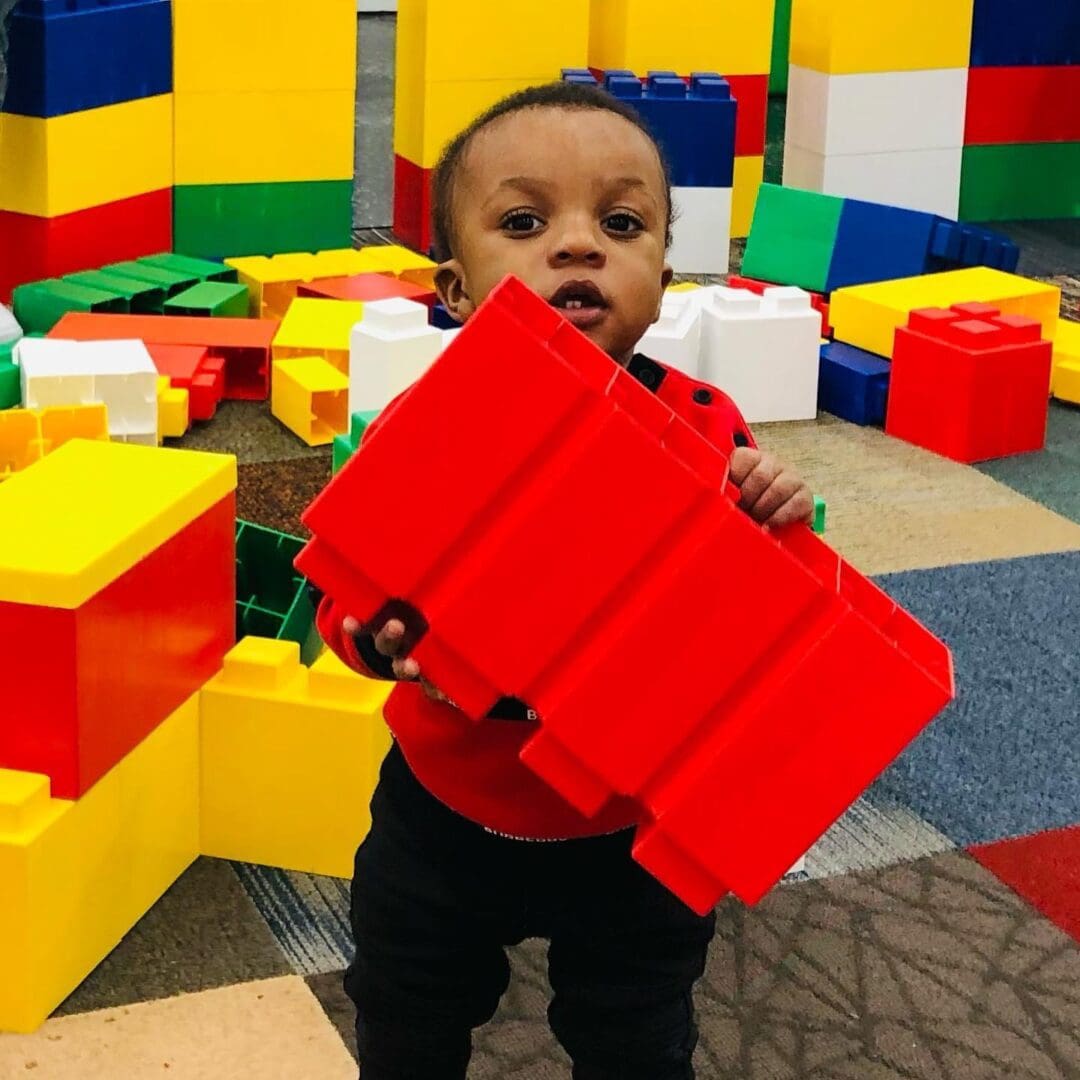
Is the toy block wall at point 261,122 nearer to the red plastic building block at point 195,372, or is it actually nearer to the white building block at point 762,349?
the red plastic building block at point 195,372

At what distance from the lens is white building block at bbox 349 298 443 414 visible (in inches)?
100.0

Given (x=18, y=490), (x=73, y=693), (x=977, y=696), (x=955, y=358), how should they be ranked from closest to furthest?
1. (x=73, y=693)
2. (x=18, y=490)
3. (x=977, y=696)
4. (x=955, y=358)

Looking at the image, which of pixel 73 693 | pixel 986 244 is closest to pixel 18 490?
pixel 73 693

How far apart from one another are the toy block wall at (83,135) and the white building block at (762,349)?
43.7 inches

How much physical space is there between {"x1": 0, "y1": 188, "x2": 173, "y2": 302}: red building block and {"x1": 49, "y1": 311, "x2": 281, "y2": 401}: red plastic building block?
0.24 m

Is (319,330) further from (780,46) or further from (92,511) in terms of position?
(780,46)

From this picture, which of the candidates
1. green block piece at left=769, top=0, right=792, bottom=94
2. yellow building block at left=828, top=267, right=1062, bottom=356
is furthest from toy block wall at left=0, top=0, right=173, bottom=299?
green block piece at left=769, top=0, right=792, bottom=94

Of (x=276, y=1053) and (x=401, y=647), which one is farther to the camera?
(x=276, y=1053)

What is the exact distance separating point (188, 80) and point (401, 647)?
2642 millimetres

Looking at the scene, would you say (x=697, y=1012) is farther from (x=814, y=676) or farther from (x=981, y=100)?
(x=981, y=100)

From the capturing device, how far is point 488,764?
1064 millimetres

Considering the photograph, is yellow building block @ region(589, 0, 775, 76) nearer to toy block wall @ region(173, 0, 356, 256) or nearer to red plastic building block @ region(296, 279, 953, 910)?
toy block wall @ region(173, 0, 356, 256)

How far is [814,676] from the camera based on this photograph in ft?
2.99

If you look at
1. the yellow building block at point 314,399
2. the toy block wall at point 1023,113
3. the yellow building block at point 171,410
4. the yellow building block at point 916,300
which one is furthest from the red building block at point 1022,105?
the yellow building block at point 171,410
